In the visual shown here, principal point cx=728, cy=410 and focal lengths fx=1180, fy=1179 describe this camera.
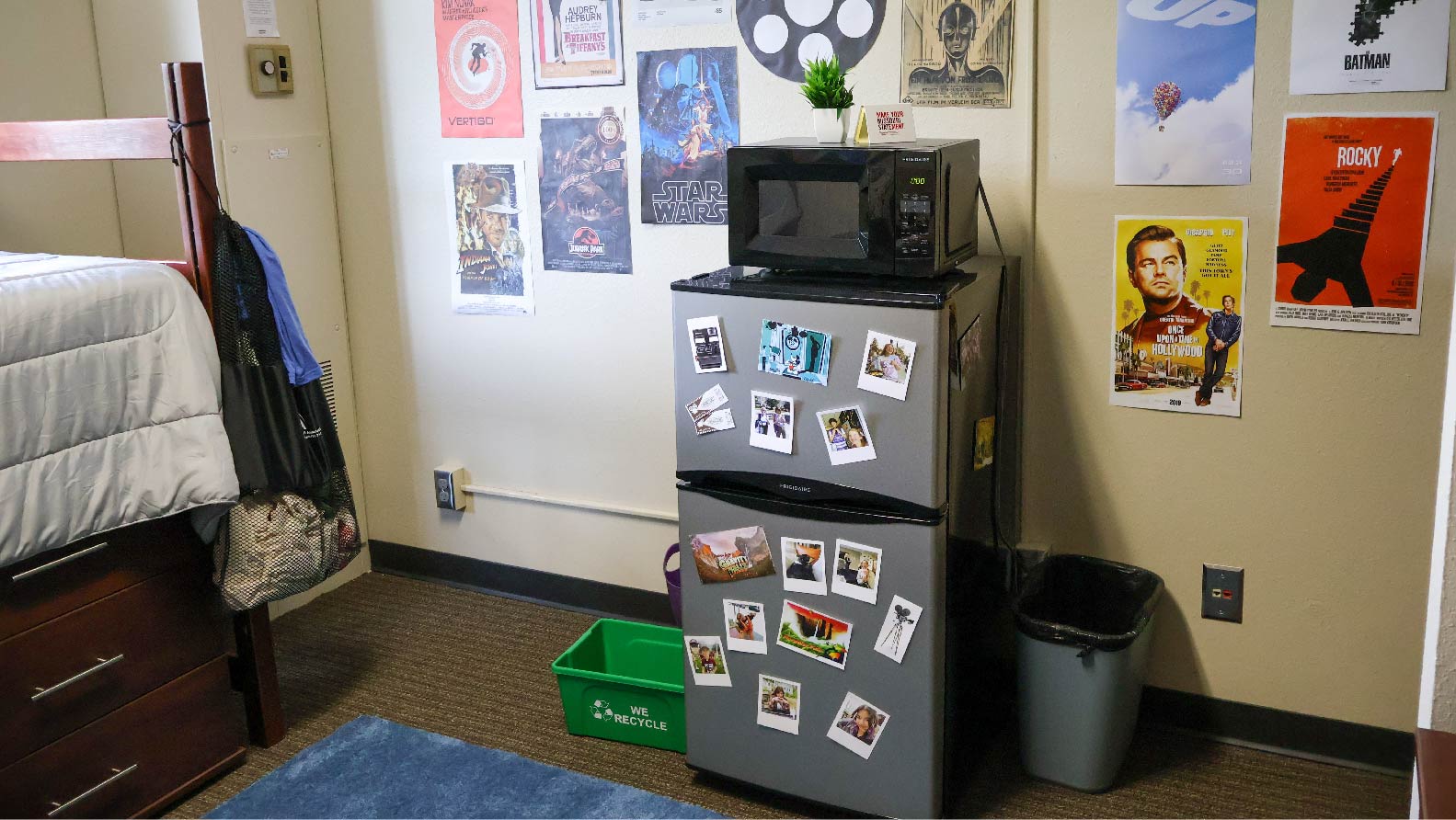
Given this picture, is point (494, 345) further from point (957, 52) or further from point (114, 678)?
point (957, 52)

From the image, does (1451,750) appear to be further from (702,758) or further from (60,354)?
(60,354)

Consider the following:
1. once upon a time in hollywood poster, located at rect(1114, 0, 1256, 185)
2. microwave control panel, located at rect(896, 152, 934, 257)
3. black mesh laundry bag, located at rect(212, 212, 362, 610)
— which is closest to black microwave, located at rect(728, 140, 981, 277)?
microwave control panel, located at rect(896, 152, 934, 257)

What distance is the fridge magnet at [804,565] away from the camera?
2268 mm

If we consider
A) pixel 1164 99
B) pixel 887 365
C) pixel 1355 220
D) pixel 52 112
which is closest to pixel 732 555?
pixel 887 365

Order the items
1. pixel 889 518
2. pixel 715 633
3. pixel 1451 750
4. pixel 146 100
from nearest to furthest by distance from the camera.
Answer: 1. pixel 1451 750
2. pixel 889 518
3. pixel 715 633
4. pixel 146 100

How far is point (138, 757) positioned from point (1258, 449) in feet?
7.87

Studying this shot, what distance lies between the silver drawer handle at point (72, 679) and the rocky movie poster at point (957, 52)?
203 cm

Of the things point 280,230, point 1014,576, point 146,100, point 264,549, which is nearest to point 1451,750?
point 1014,576

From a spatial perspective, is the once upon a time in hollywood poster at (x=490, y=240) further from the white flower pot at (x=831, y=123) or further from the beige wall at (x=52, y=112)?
the white flower pot at (x=831, y=123)

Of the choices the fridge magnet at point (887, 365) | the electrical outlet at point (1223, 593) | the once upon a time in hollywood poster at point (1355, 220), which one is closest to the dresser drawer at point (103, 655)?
the fridge magnet at point (887, 365)

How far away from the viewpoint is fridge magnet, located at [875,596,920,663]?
2219 mm

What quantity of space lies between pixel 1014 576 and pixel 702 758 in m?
0.82

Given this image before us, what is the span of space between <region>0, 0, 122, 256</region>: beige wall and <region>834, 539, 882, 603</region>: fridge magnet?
2.30 metres

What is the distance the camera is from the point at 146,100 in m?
3.21
